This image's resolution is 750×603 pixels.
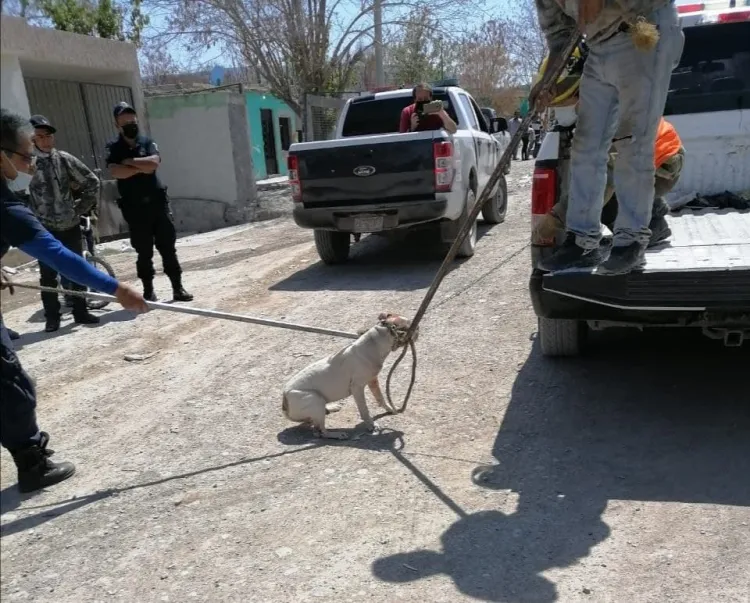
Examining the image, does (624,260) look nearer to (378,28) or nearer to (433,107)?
(433,107)

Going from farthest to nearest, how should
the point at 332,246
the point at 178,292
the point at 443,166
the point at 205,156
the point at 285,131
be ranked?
the point at 285,131
the point at 205,156
the point at 332,246
the point at 443,166
the point at 178,292

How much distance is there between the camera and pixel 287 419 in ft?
13.3

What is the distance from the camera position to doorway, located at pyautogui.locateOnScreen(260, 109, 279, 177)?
24828 mm

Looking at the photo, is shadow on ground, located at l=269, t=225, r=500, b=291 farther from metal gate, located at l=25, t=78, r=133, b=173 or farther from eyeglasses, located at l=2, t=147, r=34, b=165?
metal gate, located at l=25, t=78, r=133, b=173

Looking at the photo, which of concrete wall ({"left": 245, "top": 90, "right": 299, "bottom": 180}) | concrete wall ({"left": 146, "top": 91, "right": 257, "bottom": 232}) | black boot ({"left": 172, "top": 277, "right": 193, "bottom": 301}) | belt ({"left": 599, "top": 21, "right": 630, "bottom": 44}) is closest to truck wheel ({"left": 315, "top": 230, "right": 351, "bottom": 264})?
black boot ({"left": 172, "top": 277, "right": 193, "bottom": 301})

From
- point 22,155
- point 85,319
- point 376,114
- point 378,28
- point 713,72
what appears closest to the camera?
point 22,155

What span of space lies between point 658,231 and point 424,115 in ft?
14.7

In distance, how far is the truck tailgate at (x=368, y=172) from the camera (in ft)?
24.1

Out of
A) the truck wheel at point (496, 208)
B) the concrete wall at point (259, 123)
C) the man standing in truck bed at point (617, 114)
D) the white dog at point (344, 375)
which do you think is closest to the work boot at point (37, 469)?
the white dog at point (344, 375)

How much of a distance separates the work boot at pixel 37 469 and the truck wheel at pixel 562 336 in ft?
9.82

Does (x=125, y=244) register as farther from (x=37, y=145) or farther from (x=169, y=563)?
(x=169, y=563)

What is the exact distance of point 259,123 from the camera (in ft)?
79.6

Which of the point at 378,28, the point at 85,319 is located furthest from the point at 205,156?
the point at 85,319

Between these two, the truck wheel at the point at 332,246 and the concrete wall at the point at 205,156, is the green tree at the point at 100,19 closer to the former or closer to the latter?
the concrete wall at the point at 205,156
